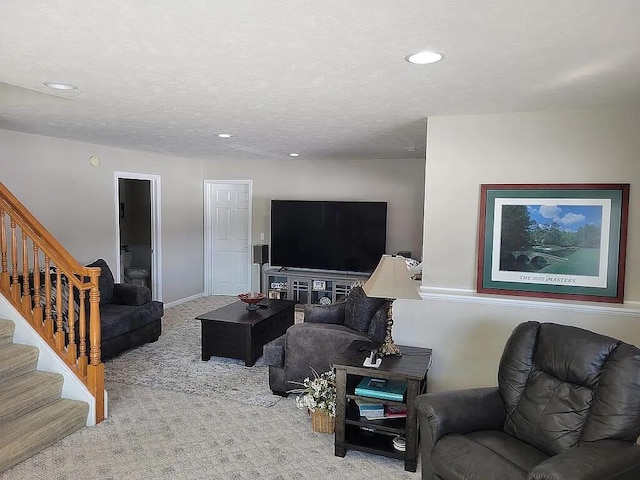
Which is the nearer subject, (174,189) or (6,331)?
(6,331)

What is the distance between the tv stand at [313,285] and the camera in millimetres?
6969

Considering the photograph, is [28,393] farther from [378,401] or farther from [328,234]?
[328,234]

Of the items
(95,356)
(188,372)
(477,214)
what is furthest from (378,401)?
(188,372)

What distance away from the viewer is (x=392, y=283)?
3037mm

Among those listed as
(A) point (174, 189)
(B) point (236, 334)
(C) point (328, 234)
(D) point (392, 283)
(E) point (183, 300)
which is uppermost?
(A) point (174, 189)

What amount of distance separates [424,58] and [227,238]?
6.24m

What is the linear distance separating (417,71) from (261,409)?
280cm

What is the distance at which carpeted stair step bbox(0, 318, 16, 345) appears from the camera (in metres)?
3.51

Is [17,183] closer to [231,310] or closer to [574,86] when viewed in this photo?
[231,310]

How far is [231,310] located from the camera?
5062mm

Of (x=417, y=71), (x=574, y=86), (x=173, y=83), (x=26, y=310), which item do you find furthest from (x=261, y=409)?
(x=574, y=86)

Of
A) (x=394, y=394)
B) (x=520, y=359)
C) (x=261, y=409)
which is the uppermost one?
(x=520, y=359)

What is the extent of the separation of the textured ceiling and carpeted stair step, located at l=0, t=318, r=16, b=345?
5.40 ft

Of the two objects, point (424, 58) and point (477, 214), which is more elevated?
point (424, 58)
